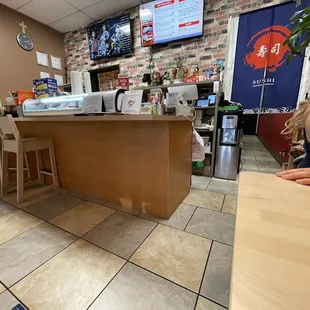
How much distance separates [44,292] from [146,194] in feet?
2.73

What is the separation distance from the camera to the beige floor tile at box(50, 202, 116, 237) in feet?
4.20

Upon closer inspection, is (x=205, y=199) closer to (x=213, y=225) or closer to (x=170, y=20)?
(x=213, y=225)

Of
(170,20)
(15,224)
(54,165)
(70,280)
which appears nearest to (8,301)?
(70,280)

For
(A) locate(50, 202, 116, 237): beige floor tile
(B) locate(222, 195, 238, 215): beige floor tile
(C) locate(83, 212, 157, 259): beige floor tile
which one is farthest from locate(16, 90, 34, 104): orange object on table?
(B) locate(222, 195, 238, 215): beige floor tile

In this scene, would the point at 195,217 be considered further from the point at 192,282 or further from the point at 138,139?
the point at 138,139

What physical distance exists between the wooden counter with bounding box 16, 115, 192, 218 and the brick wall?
187 cm

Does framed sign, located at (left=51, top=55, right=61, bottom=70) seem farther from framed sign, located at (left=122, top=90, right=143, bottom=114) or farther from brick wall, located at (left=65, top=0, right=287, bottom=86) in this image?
framed sign, located at (left=122, top=90, right=143, bottom=114)

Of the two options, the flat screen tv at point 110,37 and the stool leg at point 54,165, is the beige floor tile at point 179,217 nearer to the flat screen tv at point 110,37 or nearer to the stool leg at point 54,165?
the stool leg at point 54,165

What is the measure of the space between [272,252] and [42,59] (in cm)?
489

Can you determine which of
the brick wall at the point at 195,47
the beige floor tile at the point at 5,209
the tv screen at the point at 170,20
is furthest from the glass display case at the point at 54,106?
the tv screen at the point at 170,20

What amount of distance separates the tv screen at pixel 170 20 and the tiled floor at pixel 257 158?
2.26 metres

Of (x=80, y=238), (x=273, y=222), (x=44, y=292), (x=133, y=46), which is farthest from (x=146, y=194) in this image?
(x=133, y=46)

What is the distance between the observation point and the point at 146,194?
143 centimetres

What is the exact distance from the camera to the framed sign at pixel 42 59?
12.0 ft
